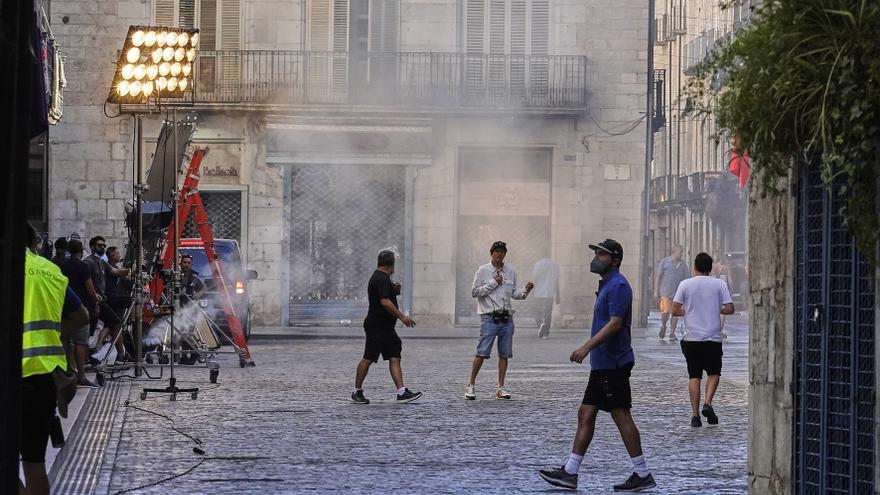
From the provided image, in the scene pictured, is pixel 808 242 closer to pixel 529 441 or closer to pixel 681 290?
pixel 529 441

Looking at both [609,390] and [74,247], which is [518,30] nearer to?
[74,247]

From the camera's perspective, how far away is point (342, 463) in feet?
34.9

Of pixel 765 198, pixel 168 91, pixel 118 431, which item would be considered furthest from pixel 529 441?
pixel 168 91

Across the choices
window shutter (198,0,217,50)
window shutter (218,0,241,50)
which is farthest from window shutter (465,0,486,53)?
window shutter (198,0,217,50)

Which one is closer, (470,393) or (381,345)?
(381,345)

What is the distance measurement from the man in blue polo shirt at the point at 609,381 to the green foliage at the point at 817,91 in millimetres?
3163

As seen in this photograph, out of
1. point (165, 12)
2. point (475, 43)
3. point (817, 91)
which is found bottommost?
point (817, 91)

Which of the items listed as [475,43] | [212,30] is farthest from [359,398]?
[475,43]

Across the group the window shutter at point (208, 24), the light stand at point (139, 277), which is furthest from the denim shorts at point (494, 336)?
the window shutter at point (208, 24)

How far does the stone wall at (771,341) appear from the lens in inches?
293

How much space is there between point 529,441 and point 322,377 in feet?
22.2

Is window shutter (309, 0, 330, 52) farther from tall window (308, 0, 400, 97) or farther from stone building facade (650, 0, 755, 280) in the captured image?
stone building facade (650, 0, 755, 280)

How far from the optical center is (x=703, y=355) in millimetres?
13180

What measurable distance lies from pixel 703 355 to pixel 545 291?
15714 mm
